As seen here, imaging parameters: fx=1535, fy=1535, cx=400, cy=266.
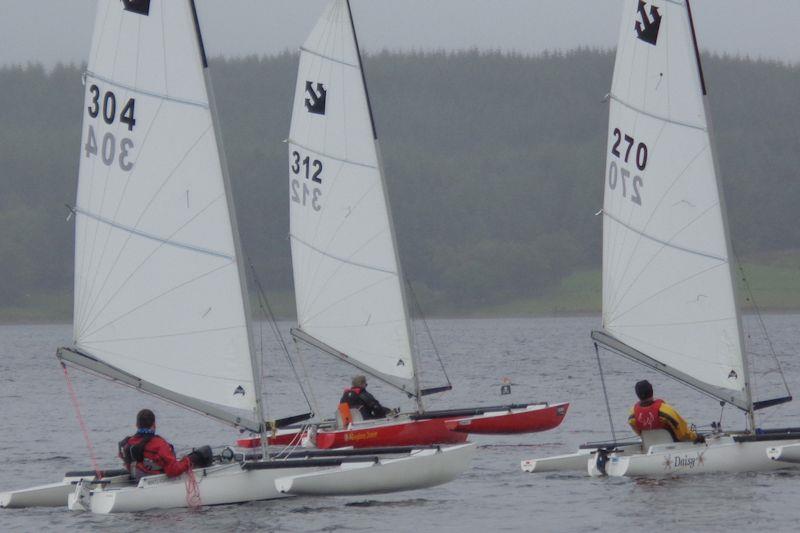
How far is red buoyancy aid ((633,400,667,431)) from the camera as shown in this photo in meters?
20.8

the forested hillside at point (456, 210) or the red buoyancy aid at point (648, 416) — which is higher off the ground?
the forested hillside at point (456, 210)

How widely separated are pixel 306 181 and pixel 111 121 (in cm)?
1100

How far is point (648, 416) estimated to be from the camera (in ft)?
68.2

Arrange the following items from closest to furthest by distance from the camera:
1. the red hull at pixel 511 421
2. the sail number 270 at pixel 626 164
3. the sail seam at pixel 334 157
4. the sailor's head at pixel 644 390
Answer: the sailor's head at pixel 644 390 < the sail number 270 at pixel 626 164 < the red hull at pixel 511 421 < the sail seam at pixel 334 157

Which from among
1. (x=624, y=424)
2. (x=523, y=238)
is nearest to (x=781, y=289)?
(x=523, y=238)

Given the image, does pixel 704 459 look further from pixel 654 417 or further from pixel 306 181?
pixel 306 181

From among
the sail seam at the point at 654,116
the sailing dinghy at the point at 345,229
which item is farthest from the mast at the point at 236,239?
the sailing dinghy at the point at 345,229

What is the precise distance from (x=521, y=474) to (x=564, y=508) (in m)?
4.29

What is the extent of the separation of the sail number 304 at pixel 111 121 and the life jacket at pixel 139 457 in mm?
3342

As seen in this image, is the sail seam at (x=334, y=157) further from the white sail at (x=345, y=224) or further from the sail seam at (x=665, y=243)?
the sail seam at (x=665, y=243)

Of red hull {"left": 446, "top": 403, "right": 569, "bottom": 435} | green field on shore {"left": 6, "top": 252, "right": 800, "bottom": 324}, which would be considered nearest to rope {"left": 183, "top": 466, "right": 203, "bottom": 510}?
red hull {"left": 446, "top": 403, "right": 569, "bottom": 435}

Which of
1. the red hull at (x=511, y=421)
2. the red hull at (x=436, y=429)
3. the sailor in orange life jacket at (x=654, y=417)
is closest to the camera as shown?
the sailor in orange life jacket at (x=654, y=417)

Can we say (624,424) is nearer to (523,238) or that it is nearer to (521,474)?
(521,474)

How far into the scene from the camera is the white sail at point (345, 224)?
28.7 meters
